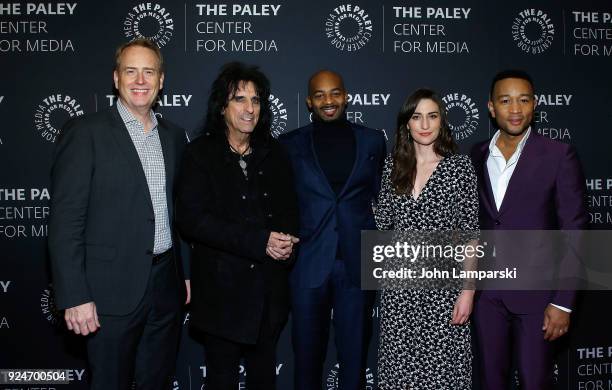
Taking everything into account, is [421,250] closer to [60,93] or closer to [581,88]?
[581,88]

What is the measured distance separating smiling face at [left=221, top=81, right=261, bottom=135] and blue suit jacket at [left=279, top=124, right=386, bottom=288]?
17.1 inches

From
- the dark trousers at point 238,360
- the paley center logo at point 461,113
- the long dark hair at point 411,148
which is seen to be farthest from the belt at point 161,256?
the paley center logo at point 461,113

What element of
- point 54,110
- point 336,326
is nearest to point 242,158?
point 336,326

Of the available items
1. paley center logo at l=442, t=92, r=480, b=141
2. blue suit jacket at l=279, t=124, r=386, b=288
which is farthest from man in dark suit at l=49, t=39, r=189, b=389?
paley center logo at l=442, t=92, r=480, b=141

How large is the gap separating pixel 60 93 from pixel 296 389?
8.14ft

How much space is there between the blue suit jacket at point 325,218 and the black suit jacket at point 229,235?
0.95 feet

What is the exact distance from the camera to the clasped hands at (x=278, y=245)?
2322mm

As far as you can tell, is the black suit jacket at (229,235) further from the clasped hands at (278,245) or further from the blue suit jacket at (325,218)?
the blue suit jacket at (325,218)

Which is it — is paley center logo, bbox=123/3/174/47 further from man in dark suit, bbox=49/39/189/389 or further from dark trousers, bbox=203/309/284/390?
dark trousers, bbox=203/309/284/390

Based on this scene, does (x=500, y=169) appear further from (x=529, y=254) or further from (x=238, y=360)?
(x=238, y=360)

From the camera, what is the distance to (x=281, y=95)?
3535 millimetres

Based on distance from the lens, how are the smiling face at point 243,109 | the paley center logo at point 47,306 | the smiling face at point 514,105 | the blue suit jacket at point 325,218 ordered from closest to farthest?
the smiling face at point 243,109
the smiling face at point 514,105
the blue suit jacket at point 325,218
the paley center logo at point 47,306

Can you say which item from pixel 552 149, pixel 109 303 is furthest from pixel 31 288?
pixel 552 149

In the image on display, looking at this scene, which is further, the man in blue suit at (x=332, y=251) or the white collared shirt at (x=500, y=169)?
the man in blue suit at (x=332, y=251)
